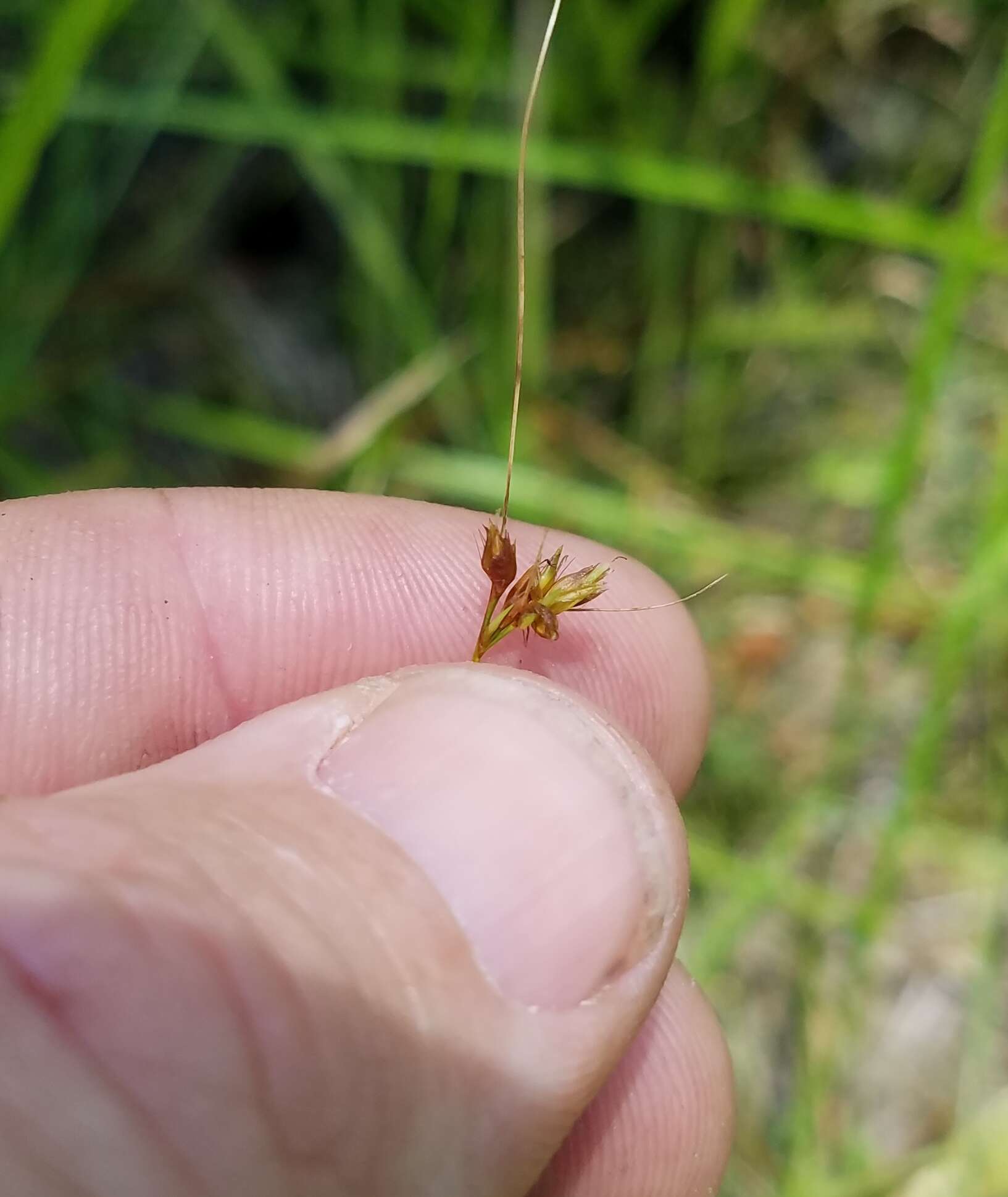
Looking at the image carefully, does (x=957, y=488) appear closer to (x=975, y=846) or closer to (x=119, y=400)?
(x=975, y=846)

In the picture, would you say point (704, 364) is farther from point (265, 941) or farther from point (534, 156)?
point (265, 941)

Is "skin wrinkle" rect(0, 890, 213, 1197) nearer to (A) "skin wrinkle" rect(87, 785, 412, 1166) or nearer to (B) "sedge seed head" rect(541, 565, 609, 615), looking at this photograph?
(A) "skin wrinkle" rect(87, 785, 412, 1166)

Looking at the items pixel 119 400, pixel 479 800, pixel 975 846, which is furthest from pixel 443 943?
pixel 119 400

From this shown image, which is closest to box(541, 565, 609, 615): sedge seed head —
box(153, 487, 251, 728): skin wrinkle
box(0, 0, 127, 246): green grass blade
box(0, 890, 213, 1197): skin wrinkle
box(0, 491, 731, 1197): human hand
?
box(0, 491, 731, 1197): human hand

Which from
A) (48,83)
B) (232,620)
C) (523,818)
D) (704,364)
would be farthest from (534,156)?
(523,818)

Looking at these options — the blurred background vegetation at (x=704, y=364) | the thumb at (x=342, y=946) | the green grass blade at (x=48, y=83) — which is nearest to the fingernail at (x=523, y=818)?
the thumb at (x=342, y=946)

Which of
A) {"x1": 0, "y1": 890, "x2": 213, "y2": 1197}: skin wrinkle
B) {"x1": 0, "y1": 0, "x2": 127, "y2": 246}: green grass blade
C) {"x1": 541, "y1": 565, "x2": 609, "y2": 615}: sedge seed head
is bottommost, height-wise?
{"x1": 0, "y1": 890, "x2": 213, "y2": 1197}: skin wrinkle

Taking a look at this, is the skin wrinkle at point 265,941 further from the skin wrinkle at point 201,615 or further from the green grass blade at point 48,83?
the green grass blade at point 48,83

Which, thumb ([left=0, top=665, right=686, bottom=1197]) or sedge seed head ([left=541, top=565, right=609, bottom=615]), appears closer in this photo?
thumb ([left=0, top=665, right=686, bottom=1197])
